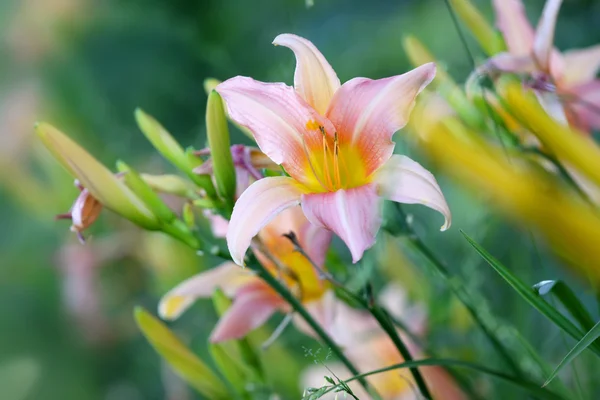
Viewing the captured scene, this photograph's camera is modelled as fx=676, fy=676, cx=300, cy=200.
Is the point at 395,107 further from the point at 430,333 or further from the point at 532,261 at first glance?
the point at 532,261

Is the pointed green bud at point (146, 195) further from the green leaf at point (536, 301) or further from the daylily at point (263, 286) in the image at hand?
the green leaf at point (536, 301)

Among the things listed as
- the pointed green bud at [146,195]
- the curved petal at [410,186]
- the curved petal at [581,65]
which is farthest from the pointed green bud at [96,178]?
the curved petal at [581,65]

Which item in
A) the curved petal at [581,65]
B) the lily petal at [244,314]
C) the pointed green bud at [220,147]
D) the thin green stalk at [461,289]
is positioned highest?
the pointed green bud at [220,147]

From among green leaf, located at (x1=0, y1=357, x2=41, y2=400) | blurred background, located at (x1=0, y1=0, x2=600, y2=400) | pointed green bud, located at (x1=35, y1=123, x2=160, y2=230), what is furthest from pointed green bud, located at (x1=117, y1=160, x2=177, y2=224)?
green leaf, located at (x1=0, y1=357, x2=41, y2=400)

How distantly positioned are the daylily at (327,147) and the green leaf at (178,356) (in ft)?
0.38

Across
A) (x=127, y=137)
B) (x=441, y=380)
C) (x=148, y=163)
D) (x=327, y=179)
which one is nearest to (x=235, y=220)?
(x=327, y=179)

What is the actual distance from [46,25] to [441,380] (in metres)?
0.92

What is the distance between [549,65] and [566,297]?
0.12 metres

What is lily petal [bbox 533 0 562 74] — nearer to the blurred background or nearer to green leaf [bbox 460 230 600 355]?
green leaf [bbox 460 230 600 355]

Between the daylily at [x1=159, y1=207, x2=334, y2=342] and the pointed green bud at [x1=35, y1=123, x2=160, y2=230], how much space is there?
45mm

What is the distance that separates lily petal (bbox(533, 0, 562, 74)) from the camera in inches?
10.8

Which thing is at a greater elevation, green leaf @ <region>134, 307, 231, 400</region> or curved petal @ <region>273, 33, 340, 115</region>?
curved petal @ <region>273, 33, 340, 115</region>

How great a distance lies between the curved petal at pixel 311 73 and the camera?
233mm

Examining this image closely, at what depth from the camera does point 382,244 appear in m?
0.37
